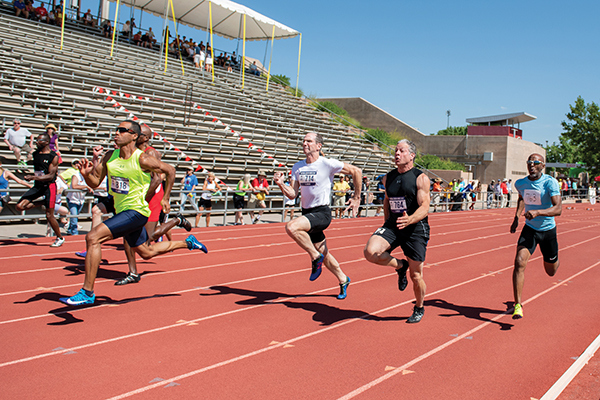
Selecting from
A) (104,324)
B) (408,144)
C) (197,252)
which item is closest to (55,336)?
(104,324)

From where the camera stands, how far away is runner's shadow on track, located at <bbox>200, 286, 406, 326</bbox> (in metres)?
5.59

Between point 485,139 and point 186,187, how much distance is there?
29.6 m

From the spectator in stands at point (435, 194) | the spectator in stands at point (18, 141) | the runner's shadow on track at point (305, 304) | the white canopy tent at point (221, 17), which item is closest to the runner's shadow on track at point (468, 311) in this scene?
the runner's shadow on track at point (305, 304)

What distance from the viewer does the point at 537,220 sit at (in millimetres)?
5844

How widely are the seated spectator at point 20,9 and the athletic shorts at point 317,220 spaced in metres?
25.4

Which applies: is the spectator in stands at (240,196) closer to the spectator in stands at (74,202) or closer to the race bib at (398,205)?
the spectator in stands at (74,202)

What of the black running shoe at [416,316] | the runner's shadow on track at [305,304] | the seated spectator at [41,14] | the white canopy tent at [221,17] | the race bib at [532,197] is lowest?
the runner's shadow on track at [305,304]

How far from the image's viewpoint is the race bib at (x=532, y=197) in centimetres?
590

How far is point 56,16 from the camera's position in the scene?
26141 millimetres

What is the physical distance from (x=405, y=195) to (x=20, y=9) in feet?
87.6

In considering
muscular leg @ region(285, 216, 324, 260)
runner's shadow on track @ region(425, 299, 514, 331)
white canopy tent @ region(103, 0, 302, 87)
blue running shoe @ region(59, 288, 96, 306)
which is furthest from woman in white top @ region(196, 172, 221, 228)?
white canopy tent @ region(103, 0, 302, 87)

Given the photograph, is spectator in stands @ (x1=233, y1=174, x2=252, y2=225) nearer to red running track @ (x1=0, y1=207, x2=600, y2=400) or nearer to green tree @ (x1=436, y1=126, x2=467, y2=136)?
red running track @ (x1=0, y1=207, x2=600, y2=400)

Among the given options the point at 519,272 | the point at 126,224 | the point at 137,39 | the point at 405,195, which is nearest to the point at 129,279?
the point at 126,224

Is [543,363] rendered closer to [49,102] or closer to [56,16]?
[49,102]
